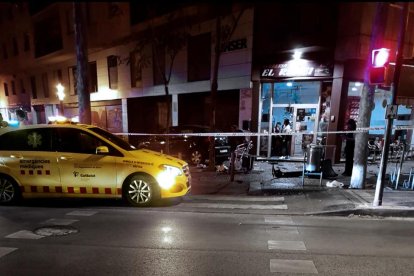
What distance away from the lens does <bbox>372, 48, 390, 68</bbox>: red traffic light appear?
19.1 ft

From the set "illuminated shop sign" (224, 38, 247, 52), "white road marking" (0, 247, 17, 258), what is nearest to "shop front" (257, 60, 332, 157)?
"illuminated shop sign" (224, 38, 247, 52)

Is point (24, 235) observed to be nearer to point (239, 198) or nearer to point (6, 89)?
point (239, 198)

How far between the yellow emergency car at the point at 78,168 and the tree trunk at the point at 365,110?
460 cm

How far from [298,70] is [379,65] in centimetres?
653

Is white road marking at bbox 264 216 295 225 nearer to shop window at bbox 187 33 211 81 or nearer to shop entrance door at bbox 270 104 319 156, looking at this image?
shop entrance door at bbox 270 104 319 156

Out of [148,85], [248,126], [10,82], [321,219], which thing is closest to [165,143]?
[248,126]

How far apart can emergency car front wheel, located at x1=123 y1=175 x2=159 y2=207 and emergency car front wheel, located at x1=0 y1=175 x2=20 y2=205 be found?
250cm

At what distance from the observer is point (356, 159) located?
26.0 ft

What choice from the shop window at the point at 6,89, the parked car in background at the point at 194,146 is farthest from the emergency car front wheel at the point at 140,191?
the shop window at the point at 6,89

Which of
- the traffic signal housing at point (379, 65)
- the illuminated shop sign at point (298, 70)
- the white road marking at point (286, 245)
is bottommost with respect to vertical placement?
the white road marking at point (286, 245)

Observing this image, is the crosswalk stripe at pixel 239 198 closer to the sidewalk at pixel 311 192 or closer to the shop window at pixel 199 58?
the sidewalk at pixel 311 192

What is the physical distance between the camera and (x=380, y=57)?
590cm

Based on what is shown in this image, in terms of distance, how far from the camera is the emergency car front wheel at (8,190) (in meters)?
6.77

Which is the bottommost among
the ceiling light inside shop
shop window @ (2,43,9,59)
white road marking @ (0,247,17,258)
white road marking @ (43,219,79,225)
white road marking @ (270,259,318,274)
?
white road marking @ (43,219,79,225)
